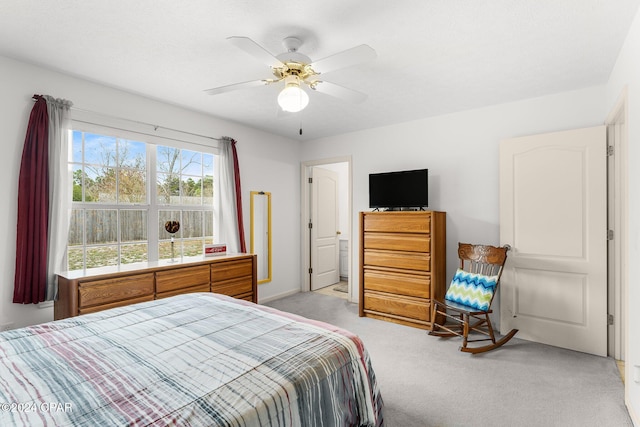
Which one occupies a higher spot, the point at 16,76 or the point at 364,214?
the point at 16,76

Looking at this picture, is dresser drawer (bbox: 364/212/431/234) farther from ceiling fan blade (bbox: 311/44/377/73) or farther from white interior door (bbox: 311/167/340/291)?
ceiling fan blade (bbox: 311/44/377/73)

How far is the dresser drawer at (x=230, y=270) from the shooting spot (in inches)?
141

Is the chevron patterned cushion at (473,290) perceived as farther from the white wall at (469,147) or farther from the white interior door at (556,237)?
the white wall at (469,147)

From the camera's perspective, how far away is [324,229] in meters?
5.66

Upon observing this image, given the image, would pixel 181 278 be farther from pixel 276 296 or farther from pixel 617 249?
pixel 617 249

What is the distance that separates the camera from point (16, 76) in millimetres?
2607

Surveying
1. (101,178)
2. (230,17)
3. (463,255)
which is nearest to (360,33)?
(230,17)

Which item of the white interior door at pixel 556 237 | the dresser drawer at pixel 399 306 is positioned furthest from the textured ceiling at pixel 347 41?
the dresser drawer at pixel 399 306

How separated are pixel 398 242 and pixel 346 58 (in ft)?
7.82

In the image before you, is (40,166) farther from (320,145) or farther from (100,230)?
(320,145)

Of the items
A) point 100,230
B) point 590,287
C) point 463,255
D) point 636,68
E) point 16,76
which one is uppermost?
point 16,76

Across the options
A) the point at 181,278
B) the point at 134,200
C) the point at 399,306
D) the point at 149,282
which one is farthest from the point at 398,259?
the point at 134,200

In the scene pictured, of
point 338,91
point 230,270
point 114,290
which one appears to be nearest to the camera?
point 338,91

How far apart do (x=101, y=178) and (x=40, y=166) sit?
58cm
